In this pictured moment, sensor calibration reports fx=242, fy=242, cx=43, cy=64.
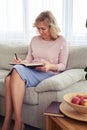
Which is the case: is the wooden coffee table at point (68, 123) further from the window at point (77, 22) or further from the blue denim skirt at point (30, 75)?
the window at point (77, 22)

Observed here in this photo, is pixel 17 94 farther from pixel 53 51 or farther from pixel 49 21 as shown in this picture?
pixel 49 21

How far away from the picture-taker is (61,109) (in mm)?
1709

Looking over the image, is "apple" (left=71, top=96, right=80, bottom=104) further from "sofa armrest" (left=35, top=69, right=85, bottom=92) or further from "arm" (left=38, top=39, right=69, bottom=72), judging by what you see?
"arm" (left=38, top=39, right=69, bottom=72)

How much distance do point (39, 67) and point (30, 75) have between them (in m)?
0.13

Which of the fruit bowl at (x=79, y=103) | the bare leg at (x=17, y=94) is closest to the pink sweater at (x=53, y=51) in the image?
the bare leg at (x=17, y=94)

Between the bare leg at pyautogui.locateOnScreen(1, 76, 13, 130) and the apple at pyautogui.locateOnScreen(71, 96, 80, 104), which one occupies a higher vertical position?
the apple at pyautogui.locateOnScreen(71, 96, 80, 104)

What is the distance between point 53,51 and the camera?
97.1 inches

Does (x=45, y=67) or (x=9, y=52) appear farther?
(x=9, y=52)

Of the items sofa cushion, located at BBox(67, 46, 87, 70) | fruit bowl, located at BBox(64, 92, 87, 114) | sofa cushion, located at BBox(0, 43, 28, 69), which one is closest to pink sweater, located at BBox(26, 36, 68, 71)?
sofa cushion, located at BBox(67, 46, 87, 70)

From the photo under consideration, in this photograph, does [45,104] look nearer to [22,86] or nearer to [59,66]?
[22,86]

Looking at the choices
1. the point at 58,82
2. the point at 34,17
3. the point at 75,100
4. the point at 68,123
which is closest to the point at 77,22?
the point at 34,17

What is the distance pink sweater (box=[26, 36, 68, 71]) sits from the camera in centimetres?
243

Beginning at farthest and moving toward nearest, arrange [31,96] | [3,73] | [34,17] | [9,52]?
[34,17], [9,52], [3,73], [31,96]

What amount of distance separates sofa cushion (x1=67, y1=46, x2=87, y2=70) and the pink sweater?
4.0 inches
